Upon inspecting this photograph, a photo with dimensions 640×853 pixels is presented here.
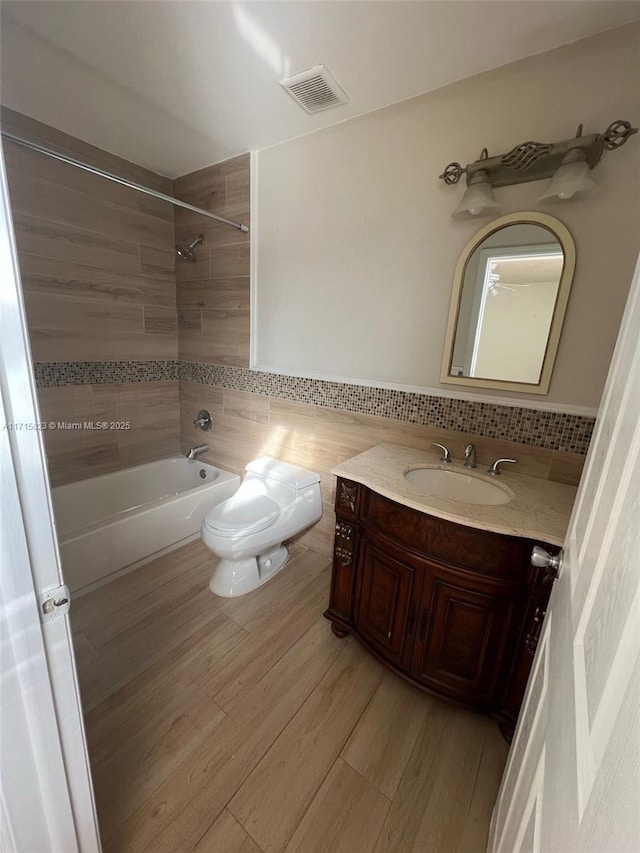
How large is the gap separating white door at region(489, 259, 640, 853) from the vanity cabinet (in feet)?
0.93

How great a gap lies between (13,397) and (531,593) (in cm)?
138

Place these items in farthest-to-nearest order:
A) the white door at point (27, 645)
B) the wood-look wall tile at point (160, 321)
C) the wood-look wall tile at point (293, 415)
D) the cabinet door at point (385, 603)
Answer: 1. the wood-look wall tile at point (160, 321)
2. the wood-look wall tile at point (293, 415)
3. the cabinet door at point (385, 603)
4. the white door at point (27, 645)

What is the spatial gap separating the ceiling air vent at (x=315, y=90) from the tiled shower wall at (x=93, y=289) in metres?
1.32

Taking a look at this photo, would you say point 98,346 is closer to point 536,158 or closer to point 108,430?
point 108,430

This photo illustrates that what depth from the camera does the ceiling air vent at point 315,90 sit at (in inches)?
56.0

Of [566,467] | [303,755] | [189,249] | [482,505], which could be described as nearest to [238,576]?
[303,755]

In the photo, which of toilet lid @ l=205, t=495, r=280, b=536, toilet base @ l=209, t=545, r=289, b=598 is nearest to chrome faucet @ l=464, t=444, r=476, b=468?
toilet lid @ l=205, t=495, r=280, b=536

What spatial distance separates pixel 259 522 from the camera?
181 centimetres

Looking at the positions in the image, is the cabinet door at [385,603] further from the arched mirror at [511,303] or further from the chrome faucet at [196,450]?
the chrome faucet at [196,450]

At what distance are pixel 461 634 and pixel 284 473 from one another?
1204mm

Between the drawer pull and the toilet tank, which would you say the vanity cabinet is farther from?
the toilet tank

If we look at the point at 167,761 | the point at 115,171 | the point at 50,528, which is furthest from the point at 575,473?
the point at 115,171

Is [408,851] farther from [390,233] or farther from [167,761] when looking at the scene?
[390,233]

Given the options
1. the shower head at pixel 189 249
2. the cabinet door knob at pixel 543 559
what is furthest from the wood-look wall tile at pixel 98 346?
the cabinet door knob at pixel 543 559
